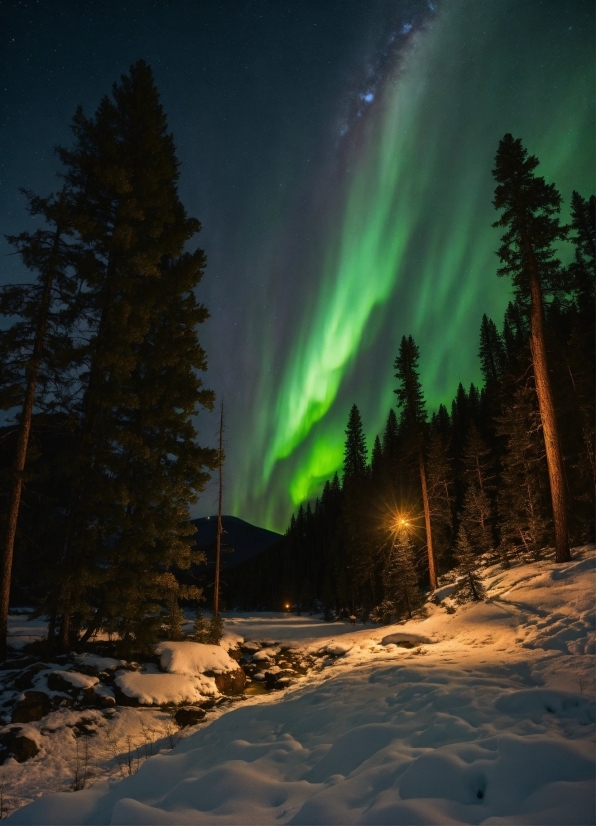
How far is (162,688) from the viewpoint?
43.2 ft

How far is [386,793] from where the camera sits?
390 centimetres

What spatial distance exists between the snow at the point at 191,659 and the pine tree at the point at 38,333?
7156mm

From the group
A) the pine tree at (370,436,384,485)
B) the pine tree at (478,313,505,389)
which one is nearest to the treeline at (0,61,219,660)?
the pine tree at (370,436,384,485)

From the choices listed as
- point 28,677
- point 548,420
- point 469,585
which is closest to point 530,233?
point 548,420

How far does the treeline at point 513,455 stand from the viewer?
1638 centimetres

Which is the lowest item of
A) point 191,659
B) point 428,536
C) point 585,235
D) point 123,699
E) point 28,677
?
point 123,699

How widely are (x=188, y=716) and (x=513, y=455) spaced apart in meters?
26.5

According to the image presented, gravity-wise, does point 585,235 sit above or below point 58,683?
above

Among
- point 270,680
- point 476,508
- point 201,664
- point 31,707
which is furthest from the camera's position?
point 476,508

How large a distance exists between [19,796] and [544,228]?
22098 millimetres

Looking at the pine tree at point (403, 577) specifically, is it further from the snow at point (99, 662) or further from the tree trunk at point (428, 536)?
the snow at point (99, 662)

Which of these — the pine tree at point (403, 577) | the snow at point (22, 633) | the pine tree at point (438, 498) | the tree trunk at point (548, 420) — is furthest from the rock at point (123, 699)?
the pine tree at point (438, 498)

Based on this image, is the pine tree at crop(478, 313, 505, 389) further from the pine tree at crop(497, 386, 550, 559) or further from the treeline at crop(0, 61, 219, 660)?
the treeline at crop(0, 61, 219, 660)

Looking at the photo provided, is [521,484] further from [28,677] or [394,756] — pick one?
[28,677]
